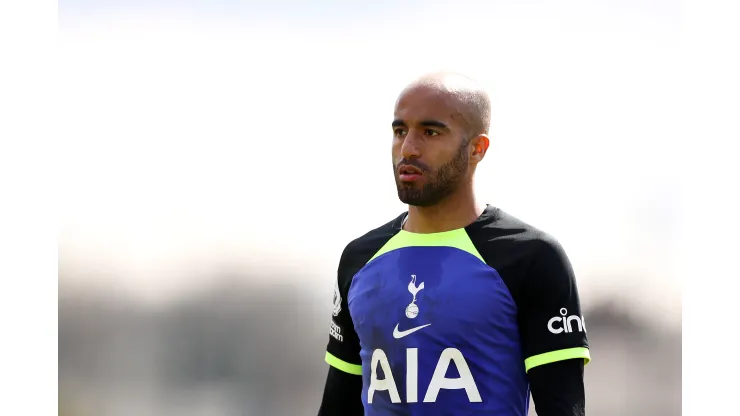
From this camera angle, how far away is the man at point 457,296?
292 cm

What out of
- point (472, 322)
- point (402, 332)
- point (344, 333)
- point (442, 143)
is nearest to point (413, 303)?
point (402, 332)

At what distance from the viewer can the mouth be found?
10.0ft

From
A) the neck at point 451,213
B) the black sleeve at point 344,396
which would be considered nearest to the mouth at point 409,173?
the neck at point 451,213

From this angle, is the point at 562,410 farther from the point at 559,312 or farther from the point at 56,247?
the point at 56,247

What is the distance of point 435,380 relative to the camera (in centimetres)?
296

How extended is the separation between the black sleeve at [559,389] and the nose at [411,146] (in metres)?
0.85

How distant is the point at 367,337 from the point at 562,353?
72cm

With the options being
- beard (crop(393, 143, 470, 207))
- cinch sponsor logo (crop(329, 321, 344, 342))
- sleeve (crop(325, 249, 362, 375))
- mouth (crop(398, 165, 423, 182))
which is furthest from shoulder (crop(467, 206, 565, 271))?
cinch sponsor logo (crop(329, 321, 344, 342))

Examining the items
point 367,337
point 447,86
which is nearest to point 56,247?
point 367,337

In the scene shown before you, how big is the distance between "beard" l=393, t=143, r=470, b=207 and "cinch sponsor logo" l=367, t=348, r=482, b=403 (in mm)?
543

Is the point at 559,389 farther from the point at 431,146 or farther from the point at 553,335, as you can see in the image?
the point at 431,146

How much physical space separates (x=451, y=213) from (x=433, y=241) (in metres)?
0.12

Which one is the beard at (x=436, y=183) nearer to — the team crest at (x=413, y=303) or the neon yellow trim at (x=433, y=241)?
the neon yellow trim at (x=433, y=241)

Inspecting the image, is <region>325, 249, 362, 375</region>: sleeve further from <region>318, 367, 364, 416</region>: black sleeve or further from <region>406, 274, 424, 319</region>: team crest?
<region>406, 274, 424, 319</region>: team crest
